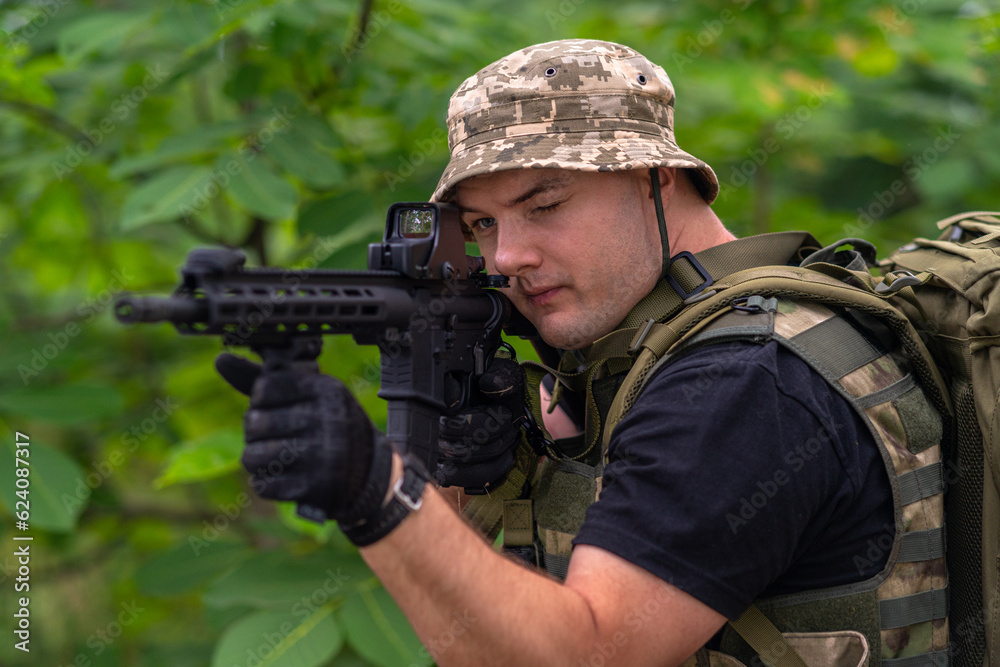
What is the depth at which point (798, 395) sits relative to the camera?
4.88 feet

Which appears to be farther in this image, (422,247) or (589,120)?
(589,120)

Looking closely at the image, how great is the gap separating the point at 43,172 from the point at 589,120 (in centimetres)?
220

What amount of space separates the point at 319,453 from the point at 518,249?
84 cm

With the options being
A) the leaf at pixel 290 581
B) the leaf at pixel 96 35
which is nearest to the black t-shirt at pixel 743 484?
the leaf at pixel 290 581

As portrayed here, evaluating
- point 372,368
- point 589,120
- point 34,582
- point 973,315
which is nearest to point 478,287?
point 589,120

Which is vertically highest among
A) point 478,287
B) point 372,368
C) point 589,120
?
point 589,120

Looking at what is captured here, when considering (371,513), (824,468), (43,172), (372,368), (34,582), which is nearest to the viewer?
(371,513)

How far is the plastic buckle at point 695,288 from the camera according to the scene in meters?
1.88

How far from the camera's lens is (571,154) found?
5.99ft

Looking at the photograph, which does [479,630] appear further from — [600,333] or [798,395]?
[600,333]

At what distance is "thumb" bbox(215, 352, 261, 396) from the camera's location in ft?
4.53

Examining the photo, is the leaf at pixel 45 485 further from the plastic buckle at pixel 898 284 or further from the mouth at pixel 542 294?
the plastic buckle at pixel 898 284
